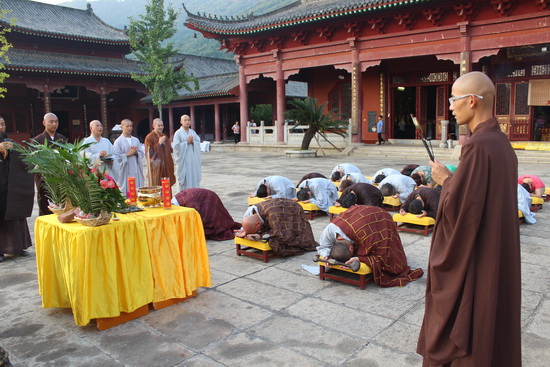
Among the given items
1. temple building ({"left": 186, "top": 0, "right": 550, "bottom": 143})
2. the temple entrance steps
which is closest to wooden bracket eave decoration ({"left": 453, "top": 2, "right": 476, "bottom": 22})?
temple building ({"left": 186, "top": 0, "right": 550, "bottom": 143})

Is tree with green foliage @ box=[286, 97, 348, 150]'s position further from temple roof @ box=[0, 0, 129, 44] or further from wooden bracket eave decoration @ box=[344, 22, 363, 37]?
temple roof @ box=[0, 0, 129, 44]

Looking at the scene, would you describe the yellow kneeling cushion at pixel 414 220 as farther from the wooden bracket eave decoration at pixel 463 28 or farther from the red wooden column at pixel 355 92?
the red wooden column at pixel 355 92

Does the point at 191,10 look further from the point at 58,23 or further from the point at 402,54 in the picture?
the point at 402,54

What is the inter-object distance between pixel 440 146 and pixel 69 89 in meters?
19.6

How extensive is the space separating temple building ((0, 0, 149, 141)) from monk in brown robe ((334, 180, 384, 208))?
729 inches

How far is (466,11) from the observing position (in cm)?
1359

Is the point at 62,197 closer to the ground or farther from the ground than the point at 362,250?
farther from the ground

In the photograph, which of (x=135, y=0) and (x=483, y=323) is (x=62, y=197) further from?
(x=135, y=0)

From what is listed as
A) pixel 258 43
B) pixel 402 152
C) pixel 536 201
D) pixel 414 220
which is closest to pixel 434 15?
pixel 402 152

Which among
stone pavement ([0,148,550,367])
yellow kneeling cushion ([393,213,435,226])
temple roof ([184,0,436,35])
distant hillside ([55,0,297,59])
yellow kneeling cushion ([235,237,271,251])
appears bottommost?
stone pavement ([0,148,550,367])

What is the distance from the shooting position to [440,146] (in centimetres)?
1548

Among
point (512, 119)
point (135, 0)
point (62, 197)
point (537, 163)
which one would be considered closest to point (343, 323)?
point (62, 197)

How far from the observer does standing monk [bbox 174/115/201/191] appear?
7.76 meters

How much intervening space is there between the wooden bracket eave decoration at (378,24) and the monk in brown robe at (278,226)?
40.6 ft
